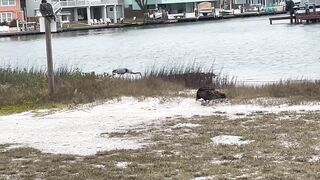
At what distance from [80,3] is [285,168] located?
3913 inches

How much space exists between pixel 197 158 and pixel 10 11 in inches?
3675

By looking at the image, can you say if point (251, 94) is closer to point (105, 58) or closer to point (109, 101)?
point (109, 101)

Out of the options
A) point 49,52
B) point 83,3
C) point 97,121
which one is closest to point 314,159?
point 97,121

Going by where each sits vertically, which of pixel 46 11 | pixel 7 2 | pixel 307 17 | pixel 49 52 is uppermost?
pixel 7 2

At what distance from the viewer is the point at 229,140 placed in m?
9.25

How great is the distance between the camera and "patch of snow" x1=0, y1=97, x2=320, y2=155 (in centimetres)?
971

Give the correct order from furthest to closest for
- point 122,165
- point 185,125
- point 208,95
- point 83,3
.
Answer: point 83,3 → point 208,95 → point 185,125 → point 122,165

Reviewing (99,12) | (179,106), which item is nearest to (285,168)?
(179,106)

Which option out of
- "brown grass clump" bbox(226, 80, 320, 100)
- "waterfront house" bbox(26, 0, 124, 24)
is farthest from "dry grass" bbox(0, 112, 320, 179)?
"waterfront house" bbox(26, 0, 124, 24)

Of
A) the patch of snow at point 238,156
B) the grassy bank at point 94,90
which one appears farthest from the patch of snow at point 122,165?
the grassy bank at point 94,90

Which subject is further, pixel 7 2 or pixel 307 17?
pixel 7 2

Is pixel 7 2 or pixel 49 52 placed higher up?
pixel 7 2

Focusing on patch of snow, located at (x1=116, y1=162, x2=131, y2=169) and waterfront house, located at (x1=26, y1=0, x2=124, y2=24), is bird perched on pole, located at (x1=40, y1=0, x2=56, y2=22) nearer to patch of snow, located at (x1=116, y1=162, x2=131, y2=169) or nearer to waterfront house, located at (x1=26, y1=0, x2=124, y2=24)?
patch of snow, located at (x1=116, y1=162, x2=131, y2=169)

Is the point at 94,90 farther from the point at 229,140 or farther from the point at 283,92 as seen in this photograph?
the point at 229,140
